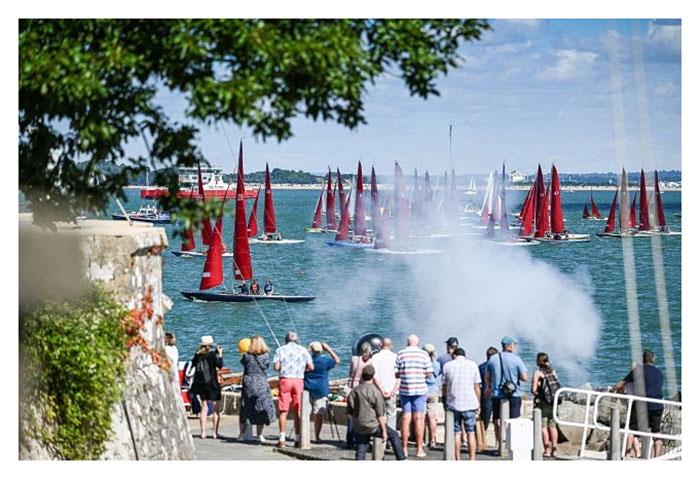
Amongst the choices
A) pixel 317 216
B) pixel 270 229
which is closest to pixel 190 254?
pixel 270 229

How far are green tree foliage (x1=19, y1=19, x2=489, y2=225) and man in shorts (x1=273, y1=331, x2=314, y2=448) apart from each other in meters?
2.44

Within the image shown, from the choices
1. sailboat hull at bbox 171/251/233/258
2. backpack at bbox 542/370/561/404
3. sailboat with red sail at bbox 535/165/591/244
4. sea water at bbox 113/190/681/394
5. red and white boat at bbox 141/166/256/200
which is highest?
red and white boat at bbox 141/166/256/200

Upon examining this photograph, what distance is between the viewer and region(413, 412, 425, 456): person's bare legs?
13.5 metres

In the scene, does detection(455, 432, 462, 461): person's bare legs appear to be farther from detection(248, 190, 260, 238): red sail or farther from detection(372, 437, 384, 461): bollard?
detection(248, 190, 260, 238): red sail

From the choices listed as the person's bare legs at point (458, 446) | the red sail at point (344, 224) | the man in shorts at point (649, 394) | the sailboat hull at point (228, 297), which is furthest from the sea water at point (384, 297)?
the person's bare legs at point (458, 446)

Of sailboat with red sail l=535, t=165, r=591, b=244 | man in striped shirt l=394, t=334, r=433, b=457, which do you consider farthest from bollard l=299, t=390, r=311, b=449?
sailboat with red sail l=535, t=165, r=591, b=244

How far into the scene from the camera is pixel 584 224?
50156mm

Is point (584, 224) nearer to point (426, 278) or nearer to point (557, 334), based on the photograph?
point (426, 278)

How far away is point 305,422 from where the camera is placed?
45.6 feet

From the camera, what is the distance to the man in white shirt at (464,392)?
1346 centimetres

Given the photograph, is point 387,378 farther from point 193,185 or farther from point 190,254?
point 190,254

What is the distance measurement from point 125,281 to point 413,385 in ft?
9.49

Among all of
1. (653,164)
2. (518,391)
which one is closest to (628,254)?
(653,164)
